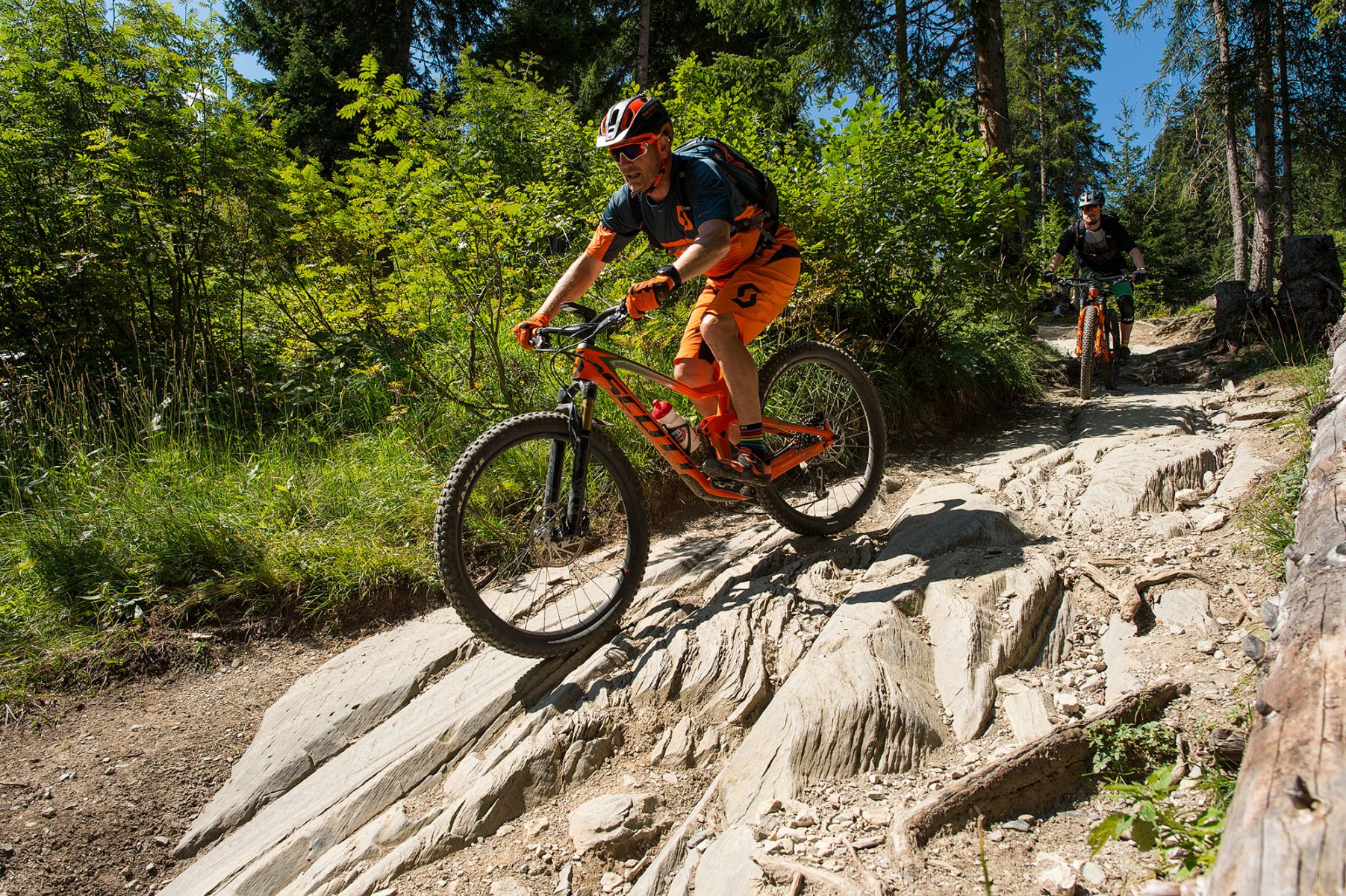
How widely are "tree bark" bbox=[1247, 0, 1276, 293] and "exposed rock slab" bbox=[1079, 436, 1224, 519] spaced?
26.3 ft

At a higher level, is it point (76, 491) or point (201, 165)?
point (201, 165)

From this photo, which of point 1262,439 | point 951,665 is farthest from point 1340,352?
point 951,665

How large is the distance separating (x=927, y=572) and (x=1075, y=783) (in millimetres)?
1366

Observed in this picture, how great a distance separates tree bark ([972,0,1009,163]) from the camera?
326 inches

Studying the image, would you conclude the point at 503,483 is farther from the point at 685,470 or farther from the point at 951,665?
the point at 951,665

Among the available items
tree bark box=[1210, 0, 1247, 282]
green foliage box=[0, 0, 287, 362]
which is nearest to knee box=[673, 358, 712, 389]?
green foliage box=[0, 0, 287, 362]

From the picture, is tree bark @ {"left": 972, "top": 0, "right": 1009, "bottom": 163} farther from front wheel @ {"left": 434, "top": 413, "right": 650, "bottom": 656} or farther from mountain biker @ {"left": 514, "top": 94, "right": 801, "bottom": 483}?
front wheel @ {"left": 434, "top": 413, "right": 650, "bottom": 656}

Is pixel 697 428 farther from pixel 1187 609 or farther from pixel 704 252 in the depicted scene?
pixel 1187 609

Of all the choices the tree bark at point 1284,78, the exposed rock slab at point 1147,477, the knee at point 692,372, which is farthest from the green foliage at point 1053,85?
the knee at point 692,372

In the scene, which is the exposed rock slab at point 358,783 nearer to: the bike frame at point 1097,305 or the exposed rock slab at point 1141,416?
the exposed rock slab at point 1141,416

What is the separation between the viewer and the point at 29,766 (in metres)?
3.23

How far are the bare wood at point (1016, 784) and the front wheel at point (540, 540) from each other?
1.68 meters

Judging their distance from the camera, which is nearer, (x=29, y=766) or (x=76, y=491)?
(x=29, y=766)

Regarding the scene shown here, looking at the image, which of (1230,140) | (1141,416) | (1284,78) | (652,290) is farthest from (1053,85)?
(652,290)
